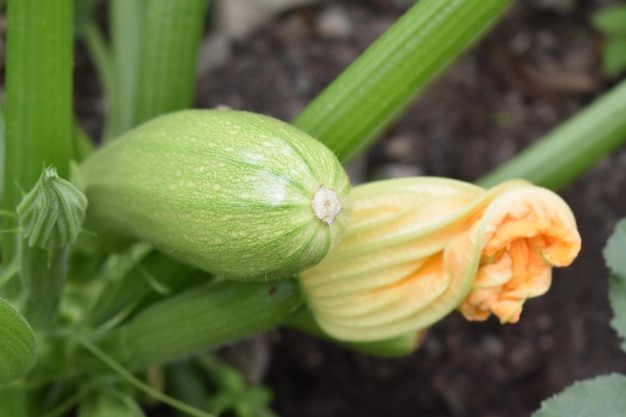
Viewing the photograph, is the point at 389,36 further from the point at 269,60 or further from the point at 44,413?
the point at 269,60

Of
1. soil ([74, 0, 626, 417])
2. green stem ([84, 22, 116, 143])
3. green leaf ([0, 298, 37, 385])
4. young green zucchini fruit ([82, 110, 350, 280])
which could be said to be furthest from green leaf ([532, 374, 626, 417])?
green stem ([84, 22, 116, 143])

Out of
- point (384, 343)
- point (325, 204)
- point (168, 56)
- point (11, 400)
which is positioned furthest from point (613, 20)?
point (11, 400)

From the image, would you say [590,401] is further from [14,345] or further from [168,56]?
[168,56]

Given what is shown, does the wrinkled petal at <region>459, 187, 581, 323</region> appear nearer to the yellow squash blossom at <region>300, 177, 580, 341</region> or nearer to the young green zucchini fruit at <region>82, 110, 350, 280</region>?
the yellow squash blossom at <region>300, 177, 580, 341</region>

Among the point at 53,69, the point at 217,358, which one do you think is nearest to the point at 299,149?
the point at 53,69

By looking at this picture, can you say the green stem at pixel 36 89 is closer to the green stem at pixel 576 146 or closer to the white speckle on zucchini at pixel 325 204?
the white speckle on zucchini at pixel 325 204

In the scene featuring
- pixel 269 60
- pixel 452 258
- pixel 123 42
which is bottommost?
pixel 452 258
